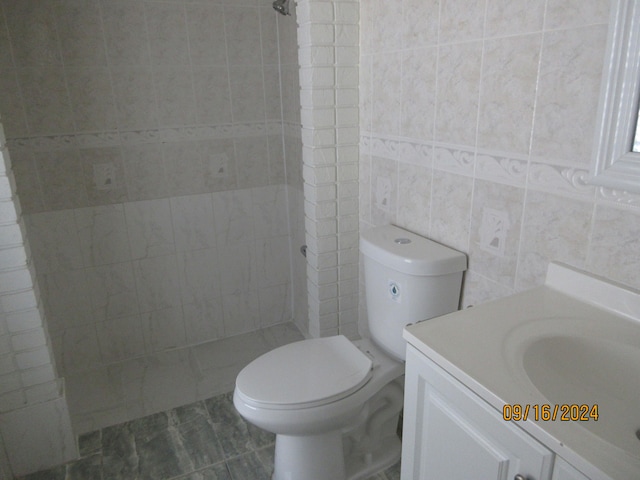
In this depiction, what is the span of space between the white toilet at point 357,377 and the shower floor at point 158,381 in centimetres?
75

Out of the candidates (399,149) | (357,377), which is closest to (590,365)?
(357,377)

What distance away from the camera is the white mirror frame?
94cm

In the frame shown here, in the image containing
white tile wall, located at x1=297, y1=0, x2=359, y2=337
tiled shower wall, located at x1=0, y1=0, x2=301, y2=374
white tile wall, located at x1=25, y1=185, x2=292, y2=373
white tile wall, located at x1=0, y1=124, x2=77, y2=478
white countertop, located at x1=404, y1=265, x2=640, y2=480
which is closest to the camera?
white countertop, located at x1=404, y1=265, x2=640, y2=480

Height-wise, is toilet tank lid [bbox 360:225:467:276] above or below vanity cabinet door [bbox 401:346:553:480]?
above

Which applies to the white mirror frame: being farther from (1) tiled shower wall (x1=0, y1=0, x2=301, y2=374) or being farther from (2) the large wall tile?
(2) the large wall tile

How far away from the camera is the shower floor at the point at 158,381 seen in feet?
7.20

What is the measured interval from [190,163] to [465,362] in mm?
1880

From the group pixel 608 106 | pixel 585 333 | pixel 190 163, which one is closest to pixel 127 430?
pixel 190 163

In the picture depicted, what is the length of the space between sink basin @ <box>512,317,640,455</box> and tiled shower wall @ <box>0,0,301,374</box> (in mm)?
1696

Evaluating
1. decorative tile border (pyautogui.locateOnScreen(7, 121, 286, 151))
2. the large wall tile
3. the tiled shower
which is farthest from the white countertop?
the large wall tile

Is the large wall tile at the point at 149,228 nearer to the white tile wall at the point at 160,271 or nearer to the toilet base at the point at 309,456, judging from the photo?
the white tile wall at the point at 160,271

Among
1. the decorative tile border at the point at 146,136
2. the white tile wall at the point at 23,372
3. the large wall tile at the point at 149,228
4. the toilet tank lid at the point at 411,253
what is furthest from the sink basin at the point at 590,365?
the large wall tile at the point at 149,228

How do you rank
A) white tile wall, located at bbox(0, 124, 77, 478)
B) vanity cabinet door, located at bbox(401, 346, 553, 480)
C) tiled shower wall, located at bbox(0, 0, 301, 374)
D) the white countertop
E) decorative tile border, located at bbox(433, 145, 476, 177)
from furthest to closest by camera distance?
1. tiled shower wall, located at bbox(0, 0, 301, 374)
2. white tile wall, located at bbox(0, 124, 77, 478)
3. decorative tile border, located at bbox(433, 145, 476, 177)
4. vanity cabinet door, located at bbox(401, 346, 553, 480)
5. the white countertop

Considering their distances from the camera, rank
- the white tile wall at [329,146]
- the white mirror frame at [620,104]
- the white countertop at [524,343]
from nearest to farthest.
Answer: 1. the white countertop at [524,343]
2. the white mirror frame at [620,104]
3. the white tile wall at [329,146]
